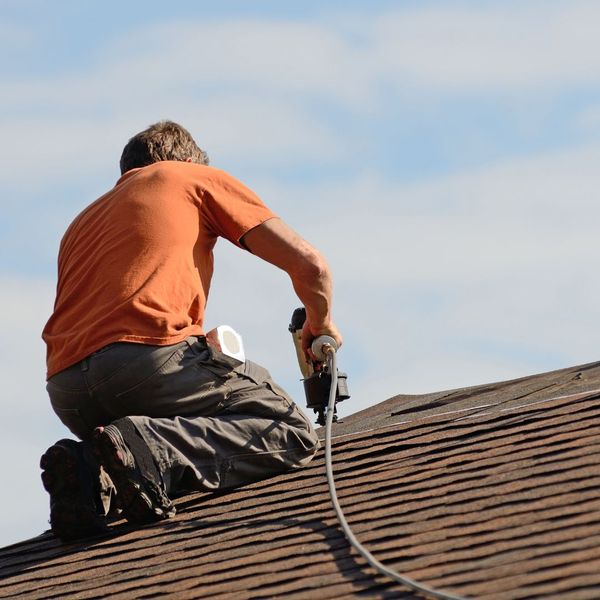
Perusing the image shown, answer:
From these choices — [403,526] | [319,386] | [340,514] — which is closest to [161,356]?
[319,386]

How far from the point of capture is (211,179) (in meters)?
5.19

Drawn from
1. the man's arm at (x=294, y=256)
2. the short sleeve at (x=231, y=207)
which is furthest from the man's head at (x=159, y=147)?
the man's arm at (x=294, y=256)

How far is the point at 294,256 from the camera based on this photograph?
16.8 feet

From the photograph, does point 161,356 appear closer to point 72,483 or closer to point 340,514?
point 72,483

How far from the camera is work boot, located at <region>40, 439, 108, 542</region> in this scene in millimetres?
4871

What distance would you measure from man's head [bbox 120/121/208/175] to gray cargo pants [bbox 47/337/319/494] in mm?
892

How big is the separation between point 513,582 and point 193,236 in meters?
2.16

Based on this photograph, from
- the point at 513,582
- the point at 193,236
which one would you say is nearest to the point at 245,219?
the point at 193,236

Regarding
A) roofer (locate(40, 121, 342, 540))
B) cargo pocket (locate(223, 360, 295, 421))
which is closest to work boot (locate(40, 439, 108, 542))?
roofer (locate(40, 121, 342, 540))

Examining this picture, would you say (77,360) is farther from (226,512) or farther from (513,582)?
(513,582)

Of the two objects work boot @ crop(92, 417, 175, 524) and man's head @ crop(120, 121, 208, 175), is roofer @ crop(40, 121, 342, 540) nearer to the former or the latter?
work boot @ crop(92, 417, 175, 524)

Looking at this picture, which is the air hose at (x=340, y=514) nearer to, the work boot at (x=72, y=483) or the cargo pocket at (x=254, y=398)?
the cargo pocket at (x=254, y=398)

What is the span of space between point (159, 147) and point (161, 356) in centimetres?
104

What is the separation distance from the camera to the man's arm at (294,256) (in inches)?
202
